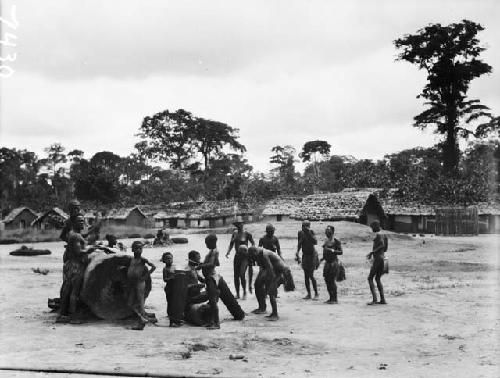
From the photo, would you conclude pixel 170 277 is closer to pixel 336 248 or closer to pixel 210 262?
pixel 210 262

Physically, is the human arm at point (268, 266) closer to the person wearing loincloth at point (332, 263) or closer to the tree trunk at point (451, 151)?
the person wearing loincloth at point (332, 263)

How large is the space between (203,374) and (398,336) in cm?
360

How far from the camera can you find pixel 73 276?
993 centimetres

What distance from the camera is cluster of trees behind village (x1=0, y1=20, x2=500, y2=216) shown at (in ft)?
165

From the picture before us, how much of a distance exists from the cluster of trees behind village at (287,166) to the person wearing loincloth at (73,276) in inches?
1577

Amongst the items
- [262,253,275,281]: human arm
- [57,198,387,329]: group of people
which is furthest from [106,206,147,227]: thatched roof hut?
[262,253,275,281]: human arm

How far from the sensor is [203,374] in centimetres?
654

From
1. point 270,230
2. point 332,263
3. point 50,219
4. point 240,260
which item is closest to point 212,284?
point 240,260

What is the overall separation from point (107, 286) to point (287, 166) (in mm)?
77455

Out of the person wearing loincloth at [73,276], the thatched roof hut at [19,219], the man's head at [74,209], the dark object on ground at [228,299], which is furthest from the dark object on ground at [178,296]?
the thatched roof hut at [19,219]

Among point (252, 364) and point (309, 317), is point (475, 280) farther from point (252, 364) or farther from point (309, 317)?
point (252, 364)

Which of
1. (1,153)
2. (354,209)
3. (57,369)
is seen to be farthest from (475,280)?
(1,153)

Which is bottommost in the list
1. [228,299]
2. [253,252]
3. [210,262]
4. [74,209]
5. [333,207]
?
[228,299]

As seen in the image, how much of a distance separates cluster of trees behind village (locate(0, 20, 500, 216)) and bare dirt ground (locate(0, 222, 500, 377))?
119ft
